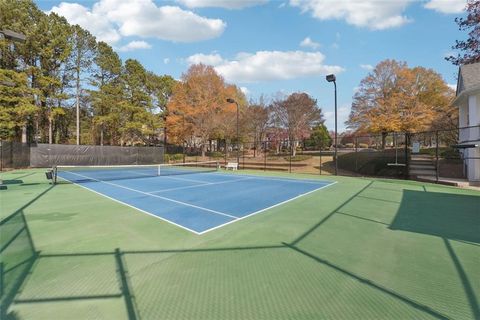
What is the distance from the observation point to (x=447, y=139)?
32156 mm

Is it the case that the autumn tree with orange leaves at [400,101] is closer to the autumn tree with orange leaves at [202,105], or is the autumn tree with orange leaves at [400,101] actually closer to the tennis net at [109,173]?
the autumn tree with orange leaves at [202,105]

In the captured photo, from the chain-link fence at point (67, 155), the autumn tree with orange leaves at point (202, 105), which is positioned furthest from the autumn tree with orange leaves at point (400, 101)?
the chain-link fence at point (67, 155)

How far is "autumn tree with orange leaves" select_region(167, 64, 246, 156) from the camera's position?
3497cm

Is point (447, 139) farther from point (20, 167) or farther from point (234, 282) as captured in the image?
point (20, 167)

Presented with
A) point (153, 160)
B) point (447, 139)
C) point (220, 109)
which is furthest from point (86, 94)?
point (447, 139)

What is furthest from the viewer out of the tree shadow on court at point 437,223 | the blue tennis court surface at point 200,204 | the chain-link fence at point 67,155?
the chain-link fence at point 67,155

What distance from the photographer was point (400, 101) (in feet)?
94.1

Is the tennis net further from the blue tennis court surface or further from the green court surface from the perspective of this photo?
the green court surface

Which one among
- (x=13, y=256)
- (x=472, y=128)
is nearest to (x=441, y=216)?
(x=13, y=256)

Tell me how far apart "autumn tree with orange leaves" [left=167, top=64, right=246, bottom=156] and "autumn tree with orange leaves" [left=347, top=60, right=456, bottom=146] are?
1537 centimetres

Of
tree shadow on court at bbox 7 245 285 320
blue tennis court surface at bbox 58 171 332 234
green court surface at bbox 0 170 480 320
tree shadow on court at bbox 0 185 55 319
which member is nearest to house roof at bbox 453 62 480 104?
green court surface at bbox 0 170 480 320

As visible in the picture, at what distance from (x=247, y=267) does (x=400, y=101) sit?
30551 mm

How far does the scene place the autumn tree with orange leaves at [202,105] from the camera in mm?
34969

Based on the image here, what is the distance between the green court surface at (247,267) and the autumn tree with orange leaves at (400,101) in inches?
940
